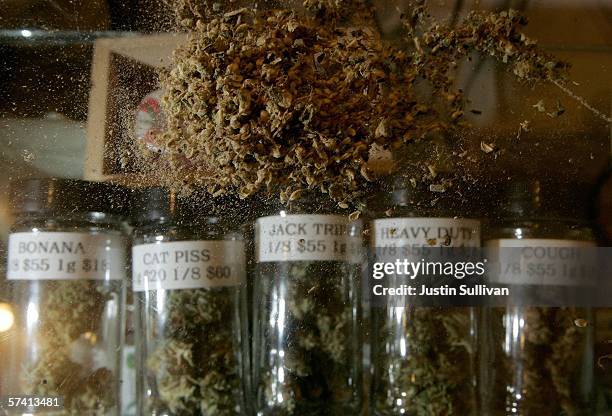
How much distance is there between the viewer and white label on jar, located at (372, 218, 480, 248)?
27.3 inches

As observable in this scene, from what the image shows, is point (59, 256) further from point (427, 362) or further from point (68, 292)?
point (427, 362)

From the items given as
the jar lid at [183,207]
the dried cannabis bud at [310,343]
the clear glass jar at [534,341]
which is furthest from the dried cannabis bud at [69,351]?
the clear glass jar at [534,341]

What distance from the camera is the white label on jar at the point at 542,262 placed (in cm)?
68

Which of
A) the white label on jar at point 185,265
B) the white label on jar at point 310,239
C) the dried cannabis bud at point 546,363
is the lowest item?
the dried cannabis bud at point 546,363

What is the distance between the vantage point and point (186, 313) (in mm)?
675

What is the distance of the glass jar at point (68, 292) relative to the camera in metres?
0.70

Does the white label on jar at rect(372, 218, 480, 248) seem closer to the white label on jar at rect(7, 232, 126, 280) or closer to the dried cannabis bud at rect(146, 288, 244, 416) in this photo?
the dried cannabis bud at rect(146, 288, 244, 416)

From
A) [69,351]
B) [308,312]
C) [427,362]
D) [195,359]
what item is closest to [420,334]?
[427,362]

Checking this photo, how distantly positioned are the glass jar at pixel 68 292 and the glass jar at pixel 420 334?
0.34 m

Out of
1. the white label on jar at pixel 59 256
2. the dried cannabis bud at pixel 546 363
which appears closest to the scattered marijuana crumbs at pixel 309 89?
the white label on jar at pixel 59 256

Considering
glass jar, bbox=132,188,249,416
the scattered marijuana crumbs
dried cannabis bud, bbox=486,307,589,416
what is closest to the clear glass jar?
dried cannabis bud, bbox=486,307,589,416

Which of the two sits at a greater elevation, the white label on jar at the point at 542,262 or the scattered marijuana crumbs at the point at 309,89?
the scattered marijuana crumbs at the point at 309,89

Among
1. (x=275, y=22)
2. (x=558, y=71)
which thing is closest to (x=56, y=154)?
(x=275, y=22)

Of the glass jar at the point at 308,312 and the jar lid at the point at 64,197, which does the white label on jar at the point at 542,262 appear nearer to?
the glass jar at the point at 308,312
